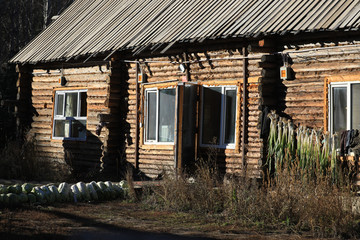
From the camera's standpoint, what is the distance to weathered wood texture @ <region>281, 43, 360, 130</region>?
450 inches

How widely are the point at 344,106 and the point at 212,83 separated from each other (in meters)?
3.45

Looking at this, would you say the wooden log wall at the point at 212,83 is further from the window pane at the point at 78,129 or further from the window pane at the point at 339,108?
Result: the window pane at the point at 78,129

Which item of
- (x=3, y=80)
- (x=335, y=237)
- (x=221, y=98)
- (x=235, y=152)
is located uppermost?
(x=3, y=80)

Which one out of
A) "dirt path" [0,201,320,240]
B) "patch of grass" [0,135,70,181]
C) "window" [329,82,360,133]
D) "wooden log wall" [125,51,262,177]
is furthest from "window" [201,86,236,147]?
"patch of grass" [0,135,70,181]

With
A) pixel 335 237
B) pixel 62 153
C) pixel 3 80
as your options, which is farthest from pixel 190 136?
pixel 3 80

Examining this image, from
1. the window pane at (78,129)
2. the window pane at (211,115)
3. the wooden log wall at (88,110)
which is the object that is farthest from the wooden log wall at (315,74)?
the window pane at (78,129)

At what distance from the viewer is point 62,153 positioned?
1750 cm

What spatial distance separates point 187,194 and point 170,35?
5.31 meters

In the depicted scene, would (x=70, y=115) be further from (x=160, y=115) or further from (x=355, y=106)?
(x=355, y=106)

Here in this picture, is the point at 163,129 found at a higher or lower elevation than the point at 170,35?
lower

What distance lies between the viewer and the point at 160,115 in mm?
14820

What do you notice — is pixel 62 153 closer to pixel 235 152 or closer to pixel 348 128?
pixel 235 152

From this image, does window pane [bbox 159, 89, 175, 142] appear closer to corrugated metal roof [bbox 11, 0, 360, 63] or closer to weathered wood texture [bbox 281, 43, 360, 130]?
corrugated metal roof [bbox 11, 0, 360, 63]

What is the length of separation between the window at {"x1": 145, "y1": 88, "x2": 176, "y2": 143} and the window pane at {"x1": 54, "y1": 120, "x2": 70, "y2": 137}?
3.44 meters
